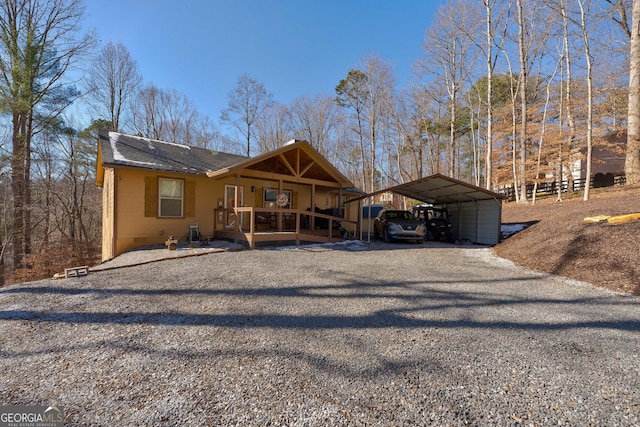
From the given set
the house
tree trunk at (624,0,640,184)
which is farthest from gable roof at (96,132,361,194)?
tree trunk at (624,0,640,184)

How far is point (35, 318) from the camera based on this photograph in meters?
3.24

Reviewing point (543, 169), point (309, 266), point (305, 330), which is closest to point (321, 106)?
point (543, 169)

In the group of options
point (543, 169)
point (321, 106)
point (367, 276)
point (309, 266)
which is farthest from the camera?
point (321, 106)

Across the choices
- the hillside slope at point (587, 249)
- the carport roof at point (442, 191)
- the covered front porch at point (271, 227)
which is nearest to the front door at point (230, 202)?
the covered front porch at point (271, 227)

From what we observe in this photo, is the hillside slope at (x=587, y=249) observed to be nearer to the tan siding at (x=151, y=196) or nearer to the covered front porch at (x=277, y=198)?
the covered front porch at (x=277, y=198)

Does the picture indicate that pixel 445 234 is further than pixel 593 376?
Yes

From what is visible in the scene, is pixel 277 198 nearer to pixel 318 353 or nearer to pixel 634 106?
pixel 318 353

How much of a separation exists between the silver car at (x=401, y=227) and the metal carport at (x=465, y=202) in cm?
120

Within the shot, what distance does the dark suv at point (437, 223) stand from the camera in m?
12.7

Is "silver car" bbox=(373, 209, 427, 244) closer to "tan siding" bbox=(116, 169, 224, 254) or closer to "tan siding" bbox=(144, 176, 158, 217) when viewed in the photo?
"tan siding" bbox=(116, 169, 224, 254)

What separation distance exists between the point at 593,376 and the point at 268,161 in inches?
381

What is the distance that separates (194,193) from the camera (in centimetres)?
976

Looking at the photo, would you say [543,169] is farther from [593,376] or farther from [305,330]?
[305,330]

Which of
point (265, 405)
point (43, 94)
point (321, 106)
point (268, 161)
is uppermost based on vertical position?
point (321, 106)
